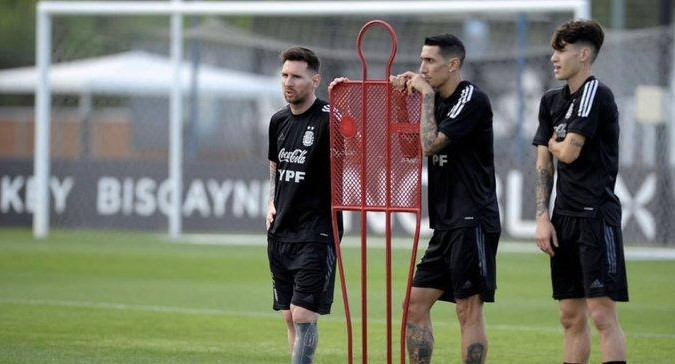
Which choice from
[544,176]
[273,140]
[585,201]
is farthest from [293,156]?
[585,201]

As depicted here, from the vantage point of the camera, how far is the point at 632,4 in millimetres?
36812

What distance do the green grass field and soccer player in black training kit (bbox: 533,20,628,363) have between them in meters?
2.52

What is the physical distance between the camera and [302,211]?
9.53 meters

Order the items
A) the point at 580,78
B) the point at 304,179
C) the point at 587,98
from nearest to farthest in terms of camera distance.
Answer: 1. the point at 587,98
2. the point at 580,78
3. the point at 304,179

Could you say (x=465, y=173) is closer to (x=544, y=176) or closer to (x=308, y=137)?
(x=544, y=176)

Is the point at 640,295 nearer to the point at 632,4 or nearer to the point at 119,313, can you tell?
the point at 119,313

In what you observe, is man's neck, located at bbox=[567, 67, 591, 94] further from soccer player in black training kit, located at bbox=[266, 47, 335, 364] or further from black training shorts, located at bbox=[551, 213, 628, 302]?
soccer player in black training kit, located at bbox=[266, 47, 335, 364]

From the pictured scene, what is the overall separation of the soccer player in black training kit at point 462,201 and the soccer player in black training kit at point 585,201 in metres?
0.41

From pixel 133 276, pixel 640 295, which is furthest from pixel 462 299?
pixel 133 276

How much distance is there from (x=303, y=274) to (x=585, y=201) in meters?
1.86

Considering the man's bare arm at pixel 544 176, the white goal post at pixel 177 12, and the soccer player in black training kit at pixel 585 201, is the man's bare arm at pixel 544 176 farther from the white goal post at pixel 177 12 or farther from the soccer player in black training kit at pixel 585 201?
the white goal post at pixel 177 12

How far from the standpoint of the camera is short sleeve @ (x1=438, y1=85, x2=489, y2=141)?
351 inches

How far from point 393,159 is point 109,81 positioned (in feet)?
87.4

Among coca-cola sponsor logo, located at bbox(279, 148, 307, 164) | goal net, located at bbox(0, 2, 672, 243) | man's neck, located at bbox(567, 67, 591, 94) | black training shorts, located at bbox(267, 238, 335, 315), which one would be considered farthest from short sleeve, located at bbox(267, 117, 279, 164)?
goal net, located at bbox(0, 2, 672, 243)
